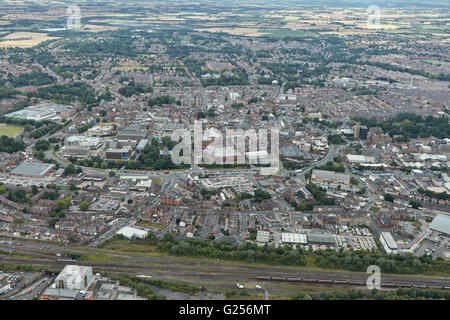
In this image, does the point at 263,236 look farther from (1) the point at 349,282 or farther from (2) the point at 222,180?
(2) the point at 222,180

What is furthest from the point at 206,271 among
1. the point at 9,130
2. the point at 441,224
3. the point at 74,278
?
the point at 9,130

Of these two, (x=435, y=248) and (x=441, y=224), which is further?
(x=441, y=224)

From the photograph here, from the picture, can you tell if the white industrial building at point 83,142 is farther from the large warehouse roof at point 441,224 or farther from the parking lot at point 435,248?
the large warehouse roof at point 441,224

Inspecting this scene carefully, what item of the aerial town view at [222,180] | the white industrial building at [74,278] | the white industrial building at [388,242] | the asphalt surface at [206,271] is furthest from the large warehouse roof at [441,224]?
the white industrial building at [74,278]

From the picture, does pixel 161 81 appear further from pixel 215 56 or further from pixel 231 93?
pixel 215 56

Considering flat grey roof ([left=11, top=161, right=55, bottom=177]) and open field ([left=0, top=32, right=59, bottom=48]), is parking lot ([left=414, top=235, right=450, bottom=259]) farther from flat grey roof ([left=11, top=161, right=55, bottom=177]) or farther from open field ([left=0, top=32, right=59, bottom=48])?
open field ([left=0, top=32, right=59, bottom=48])

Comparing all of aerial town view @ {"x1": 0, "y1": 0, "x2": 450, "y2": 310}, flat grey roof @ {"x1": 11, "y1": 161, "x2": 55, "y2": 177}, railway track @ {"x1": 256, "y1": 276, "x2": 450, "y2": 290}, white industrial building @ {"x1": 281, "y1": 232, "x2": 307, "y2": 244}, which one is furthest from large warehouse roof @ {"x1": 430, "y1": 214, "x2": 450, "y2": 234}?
flat grey roof @ {"x1": 11, "y1": 161, "x2": 55, "y2": 177}

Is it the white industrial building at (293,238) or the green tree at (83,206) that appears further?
the green tree at (83,206)
